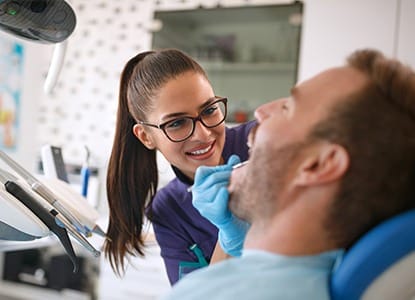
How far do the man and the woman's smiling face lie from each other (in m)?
0.46

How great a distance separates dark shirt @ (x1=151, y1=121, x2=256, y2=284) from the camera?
132 cm

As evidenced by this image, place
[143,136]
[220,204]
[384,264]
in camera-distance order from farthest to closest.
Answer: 1. [143,136]
2. [220,204]
3. [384,264]

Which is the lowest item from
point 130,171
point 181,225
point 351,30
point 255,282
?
point 181,225

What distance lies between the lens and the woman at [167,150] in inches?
47.8

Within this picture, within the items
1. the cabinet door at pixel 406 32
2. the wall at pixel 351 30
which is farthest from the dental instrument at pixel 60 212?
the cabinet door at pixel 406 32

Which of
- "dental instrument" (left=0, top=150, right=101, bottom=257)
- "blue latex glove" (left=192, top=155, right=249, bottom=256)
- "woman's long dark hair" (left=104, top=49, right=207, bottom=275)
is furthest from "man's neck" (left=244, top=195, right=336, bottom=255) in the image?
"woman's long dark hair" (left=104, top=49, right=207, bottom=275)

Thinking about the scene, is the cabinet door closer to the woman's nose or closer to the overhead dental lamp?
the woman's nose

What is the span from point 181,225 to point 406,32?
1783 millimetres

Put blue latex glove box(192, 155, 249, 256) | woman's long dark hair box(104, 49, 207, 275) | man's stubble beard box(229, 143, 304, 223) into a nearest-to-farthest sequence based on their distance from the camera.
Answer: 1. man's stubble beard box(229, 143, 304, 223)
2. blue latex glove box(192, 155, 249, 256)
3. woman's long dark hair box(104, 49, 207, 275)

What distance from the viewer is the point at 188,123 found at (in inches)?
47.4

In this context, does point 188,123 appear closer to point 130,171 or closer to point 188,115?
point 188,115

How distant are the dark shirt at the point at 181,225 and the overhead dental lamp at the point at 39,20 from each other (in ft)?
1.60

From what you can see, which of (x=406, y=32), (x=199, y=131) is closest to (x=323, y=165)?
(x=199, y=131)

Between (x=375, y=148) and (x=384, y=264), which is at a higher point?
(x=375, y=148)
